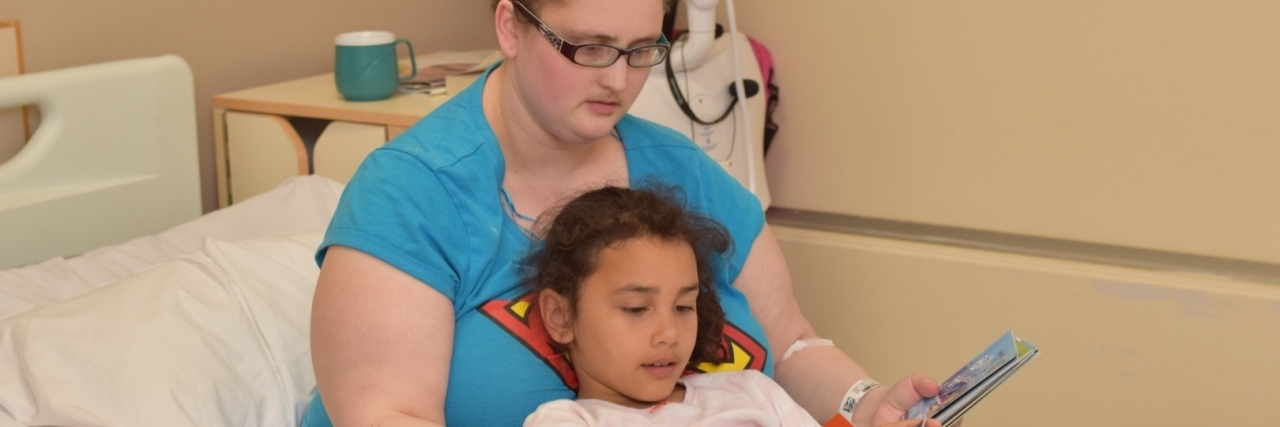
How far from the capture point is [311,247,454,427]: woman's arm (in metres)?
1.36

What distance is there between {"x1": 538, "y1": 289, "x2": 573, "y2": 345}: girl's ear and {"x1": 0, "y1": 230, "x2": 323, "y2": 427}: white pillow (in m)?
0.42

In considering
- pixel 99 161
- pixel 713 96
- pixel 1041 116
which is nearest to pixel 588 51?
pixel 99 161

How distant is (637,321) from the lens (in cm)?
146

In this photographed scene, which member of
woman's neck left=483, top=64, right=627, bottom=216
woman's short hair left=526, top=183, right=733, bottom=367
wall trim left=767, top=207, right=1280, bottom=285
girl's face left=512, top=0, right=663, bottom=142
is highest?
girl's face left=512, top=0, right=663, bottom=142

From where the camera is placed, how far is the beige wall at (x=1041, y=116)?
95.0 inches

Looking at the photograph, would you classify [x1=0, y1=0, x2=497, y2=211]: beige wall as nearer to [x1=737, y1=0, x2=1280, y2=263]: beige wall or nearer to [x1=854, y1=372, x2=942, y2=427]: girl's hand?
[x1=737, y1=0, x2=1280, y2=263]: beige wall

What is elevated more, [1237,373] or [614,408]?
[614,408]

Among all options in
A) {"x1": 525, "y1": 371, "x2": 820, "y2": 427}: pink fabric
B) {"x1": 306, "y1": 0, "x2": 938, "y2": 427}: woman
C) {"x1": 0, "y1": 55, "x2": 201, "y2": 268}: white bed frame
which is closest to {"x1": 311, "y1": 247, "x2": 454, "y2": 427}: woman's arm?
{"x1": 306, "y1": 0, "x2": 938, "y2": 427}: woman

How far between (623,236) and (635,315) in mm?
93

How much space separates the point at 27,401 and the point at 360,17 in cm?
138

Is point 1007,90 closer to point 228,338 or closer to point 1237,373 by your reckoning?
point 1237,373

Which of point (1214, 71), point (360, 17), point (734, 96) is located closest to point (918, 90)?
point (734, 96)

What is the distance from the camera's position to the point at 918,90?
2.69 metres

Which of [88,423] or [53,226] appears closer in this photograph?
[88,423]
